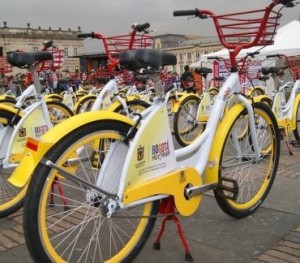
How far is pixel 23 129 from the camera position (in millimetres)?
4074

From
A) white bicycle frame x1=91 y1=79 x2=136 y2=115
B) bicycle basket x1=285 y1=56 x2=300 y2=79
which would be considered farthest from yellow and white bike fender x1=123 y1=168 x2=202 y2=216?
bicycle basket x1=285 y1=56 x2=300 y2=79

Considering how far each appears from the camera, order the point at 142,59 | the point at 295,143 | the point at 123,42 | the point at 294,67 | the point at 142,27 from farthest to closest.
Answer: the point at 294,67
the point at 295,143
the point at 123,42
the point at 142,27
the point at 142,59

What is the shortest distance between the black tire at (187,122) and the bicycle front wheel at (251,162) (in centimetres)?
319

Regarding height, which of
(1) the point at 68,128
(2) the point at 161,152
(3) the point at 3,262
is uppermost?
(1) the point at 68,128

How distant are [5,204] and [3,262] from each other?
3.06 ft

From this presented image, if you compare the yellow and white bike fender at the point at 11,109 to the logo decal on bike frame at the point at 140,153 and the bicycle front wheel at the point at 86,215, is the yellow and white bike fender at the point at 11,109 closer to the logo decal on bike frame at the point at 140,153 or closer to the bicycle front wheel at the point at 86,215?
the bicycle front wheel at the point at 86,215

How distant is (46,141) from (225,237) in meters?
1.61

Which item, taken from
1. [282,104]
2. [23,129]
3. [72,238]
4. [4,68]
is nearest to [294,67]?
[282,104]

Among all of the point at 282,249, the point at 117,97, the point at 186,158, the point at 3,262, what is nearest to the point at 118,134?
the point at 186,158

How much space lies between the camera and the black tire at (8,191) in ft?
12.6

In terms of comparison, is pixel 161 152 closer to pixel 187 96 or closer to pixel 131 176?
pixel 131 176

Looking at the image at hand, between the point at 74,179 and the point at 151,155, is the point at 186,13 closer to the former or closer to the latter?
the point at 151,155

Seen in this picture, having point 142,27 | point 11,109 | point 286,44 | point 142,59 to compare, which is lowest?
point 11,109

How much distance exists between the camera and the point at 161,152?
285 cm
